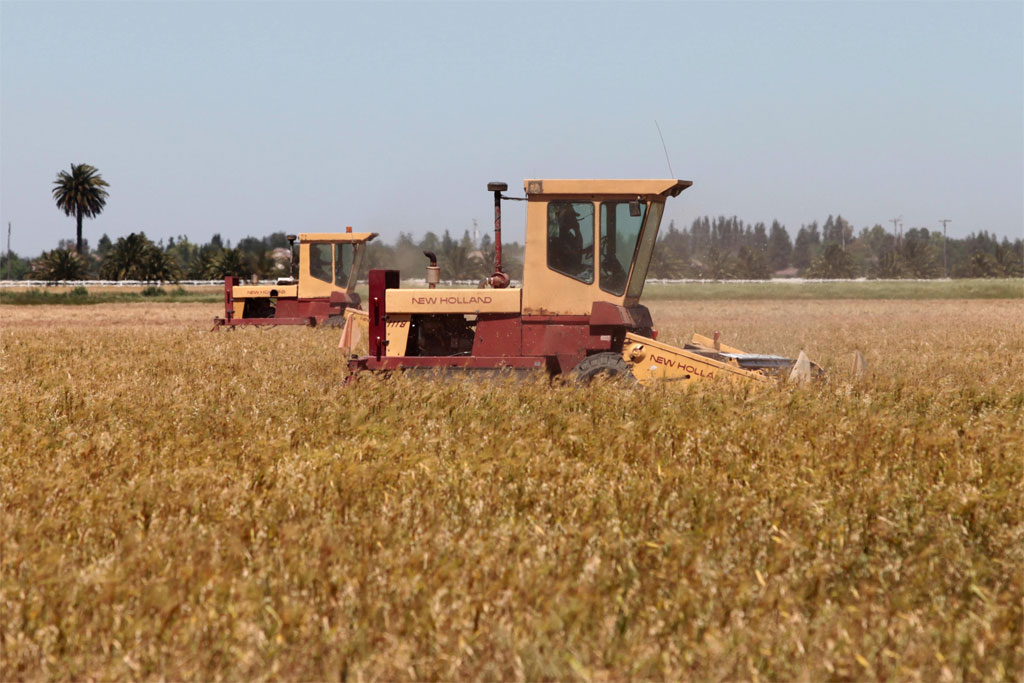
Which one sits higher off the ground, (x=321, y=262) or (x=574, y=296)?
(x=321, y=262)

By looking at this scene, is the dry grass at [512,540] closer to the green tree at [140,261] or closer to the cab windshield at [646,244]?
the cab windshield at [646,244]

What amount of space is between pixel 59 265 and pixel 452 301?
6678 centimetres

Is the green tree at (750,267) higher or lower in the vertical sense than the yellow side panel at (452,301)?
higher

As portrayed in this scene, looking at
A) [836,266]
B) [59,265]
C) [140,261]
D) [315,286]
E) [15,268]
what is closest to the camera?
[315,286]

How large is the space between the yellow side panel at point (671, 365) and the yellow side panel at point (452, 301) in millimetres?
1347

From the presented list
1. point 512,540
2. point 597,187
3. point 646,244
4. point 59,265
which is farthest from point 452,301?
point 59,265

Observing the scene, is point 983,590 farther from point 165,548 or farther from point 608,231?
point 608,231

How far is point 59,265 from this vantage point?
6888 centimetres

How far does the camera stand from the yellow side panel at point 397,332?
10.7 metres

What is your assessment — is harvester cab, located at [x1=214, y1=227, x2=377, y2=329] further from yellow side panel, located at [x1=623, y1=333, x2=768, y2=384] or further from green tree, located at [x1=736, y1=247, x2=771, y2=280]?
green tree, located at [x1=736, y1=247, x2=771, y2=280]

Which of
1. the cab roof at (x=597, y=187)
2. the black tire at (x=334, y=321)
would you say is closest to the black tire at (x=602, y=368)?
the cab roof at (x=597, y=187)

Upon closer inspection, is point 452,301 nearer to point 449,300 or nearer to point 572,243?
point 449,300

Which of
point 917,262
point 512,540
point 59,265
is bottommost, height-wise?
point 512,540

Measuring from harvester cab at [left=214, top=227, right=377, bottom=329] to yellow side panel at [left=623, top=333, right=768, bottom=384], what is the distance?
42.2ft
